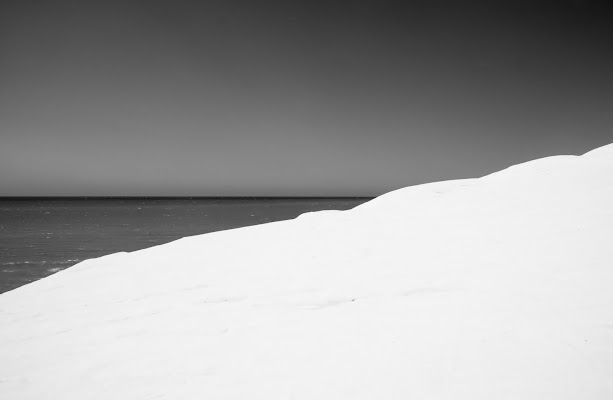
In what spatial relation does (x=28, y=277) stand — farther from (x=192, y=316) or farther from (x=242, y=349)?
(x=242, y=349)

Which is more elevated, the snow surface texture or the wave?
the snow surface texture

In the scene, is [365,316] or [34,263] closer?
[365,316]

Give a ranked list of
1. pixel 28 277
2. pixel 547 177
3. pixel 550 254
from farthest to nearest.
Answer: pixel 28 277 < pixel 547 177 < pixel 550 254

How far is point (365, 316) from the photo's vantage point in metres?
3.58

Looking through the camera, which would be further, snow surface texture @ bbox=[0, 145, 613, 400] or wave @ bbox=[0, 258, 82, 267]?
wave @ bbox=[0, 258, 82, 267]

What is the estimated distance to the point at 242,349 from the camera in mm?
3281

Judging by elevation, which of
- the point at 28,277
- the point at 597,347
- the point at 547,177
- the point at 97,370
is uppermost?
the point at 547,177

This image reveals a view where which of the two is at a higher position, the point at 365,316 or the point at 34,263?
the point at 365,316

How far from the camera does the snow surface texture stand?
2.55 m

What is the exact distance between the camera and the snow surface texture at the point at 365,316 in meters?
2.55

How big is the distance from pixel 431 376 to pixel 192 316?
123 inches

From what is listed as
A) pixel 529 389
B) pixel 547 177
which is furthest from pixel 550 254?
pixel 547 177

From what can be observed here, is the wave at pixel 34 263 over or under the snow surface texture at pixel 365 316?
under

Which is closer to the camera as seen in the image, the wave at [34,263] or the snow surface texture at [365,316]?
the snow surface texture at [365,316]
